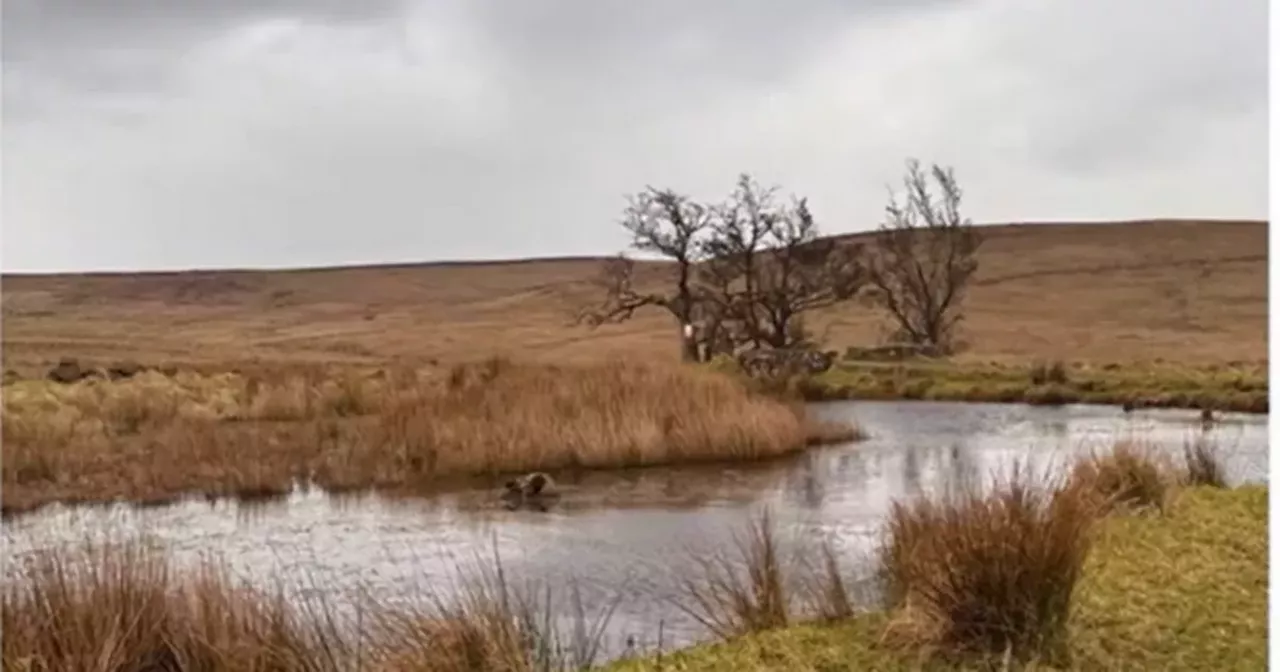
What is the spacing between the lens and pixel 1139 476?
6.73 feet

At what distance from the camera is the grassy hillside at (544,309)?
5.89 ft

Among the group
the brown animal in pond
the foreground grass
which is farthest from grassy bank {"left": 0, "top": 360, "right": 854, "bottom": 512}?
the foreground grass

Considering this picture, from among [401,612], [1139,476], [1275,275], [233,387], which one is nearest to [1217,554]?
[1139,476]

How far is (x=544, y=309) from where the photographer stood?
187cm

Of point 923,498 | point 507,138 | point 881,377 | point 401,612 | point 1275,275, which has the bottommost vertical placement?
point 401,612

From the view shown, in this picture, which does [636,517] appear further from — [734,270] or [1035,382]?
[1035,382]

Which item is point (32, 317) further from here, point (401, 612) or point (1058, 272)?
point (1058, 272)

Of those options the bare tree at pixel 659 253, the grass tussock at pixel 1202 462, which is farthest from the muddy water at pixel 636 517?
the bare tree at pixel 659 253

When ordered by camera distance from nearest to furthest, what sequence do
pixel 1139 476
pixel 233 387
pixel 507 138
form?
pixel 233 387, pixel 507 138, pixel 1139 476

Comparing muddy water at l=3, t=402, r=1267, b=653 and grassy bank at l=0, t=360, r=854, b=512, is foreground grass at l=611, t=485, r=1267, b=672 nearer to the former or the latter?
muddy water at l=3, t=402, r=1267, b=653

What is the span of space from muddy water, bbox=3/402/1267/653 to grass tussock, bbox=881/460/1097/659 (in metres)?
0.05

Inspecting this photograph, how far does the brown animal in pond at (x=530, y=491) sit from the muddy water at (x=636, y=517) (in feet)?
0.05

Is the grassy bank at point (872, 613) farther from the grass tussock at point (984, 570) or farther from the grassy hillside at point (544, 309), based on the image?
the grassy hillside at point (544, 309)

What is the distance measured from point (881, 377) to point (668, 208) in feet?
1.24
